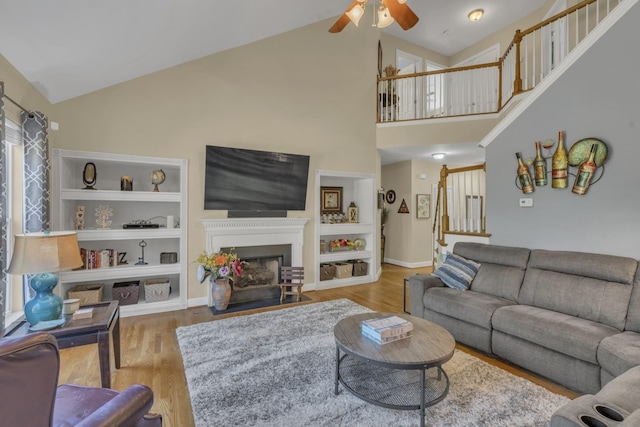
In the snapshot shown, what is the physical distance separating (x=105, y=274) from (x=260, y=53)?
12.3ft

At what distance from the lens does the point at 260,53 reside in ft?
15.5

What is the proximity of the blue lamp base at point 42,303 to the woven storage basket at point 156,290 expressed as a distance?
191 cm

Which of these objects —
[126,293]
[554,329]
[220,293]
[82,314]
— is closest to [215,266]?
[220,293]

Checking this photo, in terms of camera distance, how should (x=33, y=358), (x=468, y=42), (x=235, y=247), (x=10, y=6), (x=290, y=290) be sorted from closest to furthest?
(x=33, y=358) < (x=10, y=6) < (x=235, y=247) < (x=290, y=290) < (x=468, y=42)

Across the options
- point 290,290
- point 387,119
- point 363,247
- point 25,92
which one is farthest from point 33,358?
point 387,119

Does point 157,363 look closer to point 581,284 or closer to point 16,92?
point 16,92

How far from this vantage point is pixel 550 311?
2.72m

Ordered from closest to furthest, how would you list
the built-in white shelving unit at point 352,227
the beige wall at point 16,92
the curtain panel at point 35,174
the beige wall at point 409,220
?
the beige wall at point 16,92 → the curtain panel at point 35,174 → the built-in white shelving unit at point 352,227 → the beige wall at point 409,220

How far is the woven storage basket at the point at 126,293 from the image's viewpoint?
3912 mm

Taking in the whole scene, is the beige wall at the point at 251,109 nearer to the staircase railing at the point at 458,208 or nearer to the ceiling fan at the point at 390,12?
the staircase railing at the point at 458,208

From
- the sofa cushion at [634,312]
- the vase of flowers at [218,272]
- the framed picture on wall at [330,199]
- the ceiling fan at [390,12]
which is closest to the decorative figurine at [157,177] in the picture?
Result: the vase of flowers at [218,272]

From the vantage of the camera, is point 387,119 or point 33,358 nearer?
point 33,358

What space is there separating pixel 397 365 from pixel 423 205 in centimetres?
594

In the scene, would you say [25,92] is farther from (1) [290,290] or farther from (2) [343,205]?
(2) [343,205]
